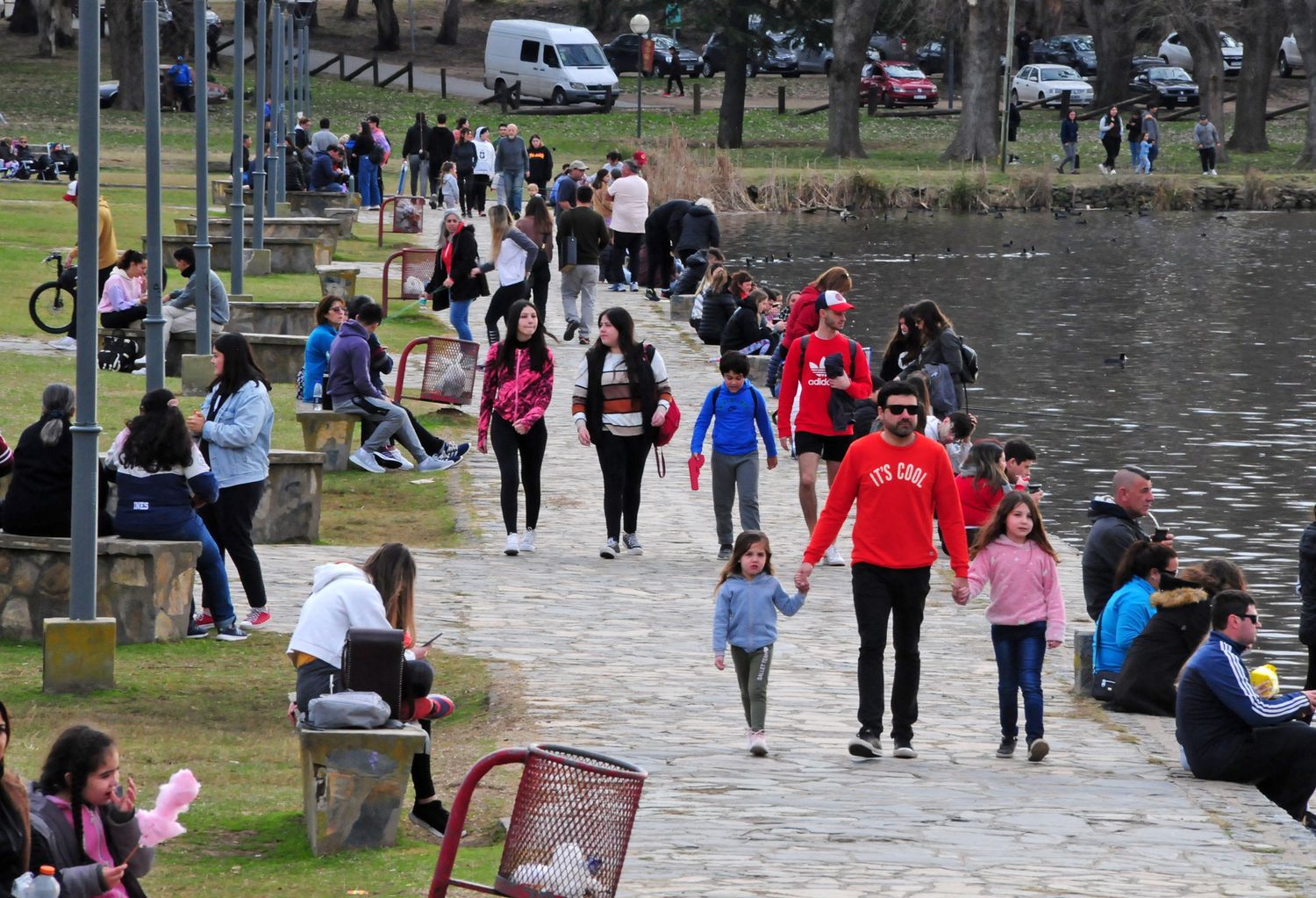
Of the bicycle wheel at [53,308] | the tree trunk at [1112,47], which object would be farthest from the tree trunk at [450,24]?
the bicycle wheel at [53,308]

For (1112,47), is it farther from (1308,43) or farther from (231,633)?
(231,633)

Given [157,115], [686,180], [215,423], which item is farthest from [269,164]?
[215,423]

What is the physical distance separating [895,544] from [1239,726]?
1848 mm

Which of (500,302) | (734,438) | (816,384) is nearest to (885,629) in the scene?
(734,438)

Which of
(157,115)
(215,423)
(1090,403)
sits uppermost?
(157,115)

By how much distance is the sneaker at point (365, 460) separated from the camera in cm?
1855

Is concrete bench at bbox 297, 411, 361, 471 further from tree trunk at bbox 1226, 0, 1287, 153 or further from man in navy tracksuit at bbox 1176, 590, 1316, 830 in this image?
tree trunk at bbox 1226, 0, 1287, 153

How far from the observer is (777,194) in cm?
5297

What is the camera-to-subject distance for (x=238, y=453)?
41.3 feet

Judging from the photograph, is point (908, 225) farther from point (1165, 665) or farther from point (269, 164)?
point (1165, 665)

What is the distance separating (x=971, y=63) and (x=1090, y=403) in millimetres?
36708

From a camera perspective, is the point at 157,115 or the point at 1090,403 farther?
the point at 1090,403

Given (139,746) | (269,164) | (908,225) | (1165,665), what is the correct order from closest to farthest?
(139,746) < (1165,665) < (269,164) < (908,225)

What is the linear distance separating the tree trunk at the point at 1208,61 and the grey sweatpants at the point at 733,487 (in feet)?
165
